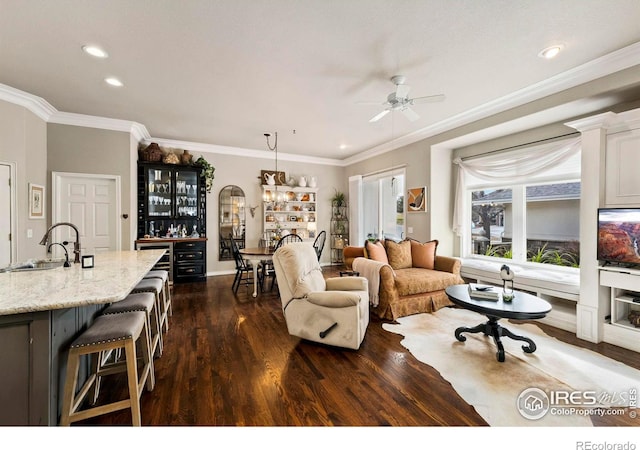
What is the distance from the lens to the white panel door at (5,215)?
3.46 meters

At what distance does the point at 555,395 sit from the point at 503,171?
318cm

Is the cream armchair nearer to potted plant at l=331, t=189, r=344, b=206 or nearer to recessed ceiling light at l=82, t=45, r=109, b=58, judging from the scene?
recessed ceiling light at l=82, t=45, r=109, b=58

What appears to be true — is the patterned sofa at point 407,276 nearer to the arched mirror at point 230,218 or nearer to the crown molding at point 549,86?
the crown molding at point 549,86

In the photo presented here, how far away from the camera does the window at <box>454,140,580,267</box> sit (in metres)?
3.66

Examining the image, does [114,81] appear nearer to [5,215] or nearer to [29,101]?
A: [29,101]

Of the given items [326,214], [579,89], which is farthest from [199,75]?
[326,214]

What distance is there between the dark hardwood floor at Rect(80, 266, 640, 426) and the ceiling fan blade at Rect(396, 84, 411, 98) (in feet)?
8.58

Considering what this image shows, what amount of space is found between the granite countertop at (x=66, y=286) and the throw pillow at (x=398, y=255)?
3113 mm

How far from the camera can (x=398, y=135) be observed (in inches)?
208

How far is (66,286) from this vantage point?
165 centimetres

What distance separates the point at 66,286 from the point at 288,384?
1595 mm

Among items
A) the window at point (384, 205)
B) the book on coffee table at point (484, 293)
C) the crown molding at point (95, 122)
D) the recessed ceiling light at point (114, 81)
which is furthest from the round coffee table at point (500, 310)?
the crown molding at point (95, 122)
